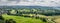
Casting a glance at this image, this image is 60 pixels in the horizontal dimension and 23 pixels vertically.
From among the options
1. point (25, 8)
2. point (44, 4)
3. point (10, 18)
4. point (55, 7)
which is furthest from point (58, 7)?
point (10, 18)

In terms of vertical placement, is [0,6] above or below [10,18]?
above

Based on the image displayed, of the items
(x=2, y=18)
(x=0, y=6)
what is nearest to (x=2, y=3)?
(x=0, y=6)

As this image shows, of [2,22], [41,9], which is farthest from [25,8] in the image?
[2,22]

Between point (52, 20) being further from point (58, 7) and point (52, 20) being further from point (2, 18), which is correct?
point (2, 18)

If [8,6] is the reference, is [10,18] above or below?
below

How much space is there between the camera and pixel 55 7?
3.76 feet

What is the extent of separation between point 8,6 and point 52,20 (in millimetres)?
469

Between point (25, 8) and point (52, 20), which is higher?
point (25, 8)

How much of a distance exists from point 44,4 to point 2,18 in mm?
453

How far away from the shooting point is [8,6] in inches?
43.9

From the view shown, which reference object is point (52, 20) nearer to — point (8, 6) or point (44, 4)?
point (44, 4)

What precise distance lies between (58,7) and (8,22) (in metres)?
0.54

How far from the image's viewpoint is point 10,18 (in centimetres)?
107

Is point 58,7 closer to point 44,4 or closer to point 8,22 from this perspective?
point 44,4
